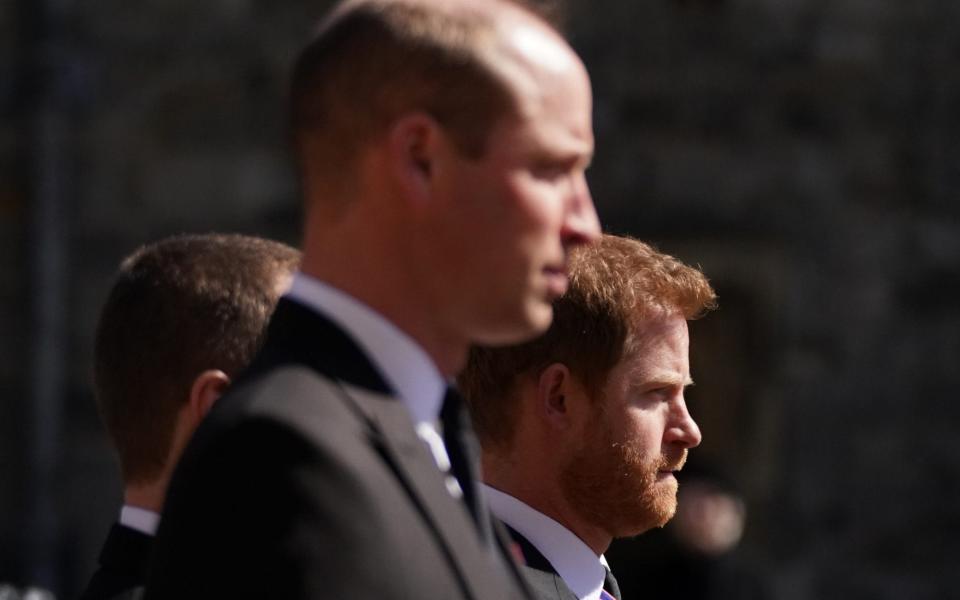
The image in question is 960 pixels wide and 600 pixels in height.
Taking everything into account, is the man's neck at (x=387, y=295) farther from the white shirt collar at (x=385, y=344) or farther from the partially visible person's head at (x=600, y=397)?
the partially visible person's head at (x=600, y=397)

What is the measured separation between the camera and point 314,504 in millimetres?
1516

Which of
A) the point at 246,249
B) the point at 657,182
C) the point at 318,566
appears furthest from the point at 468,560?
the point at 657,182

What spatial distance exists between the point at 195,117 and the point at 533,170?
7726 mm

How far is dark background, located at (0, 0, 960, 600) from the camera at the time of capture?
354 inches

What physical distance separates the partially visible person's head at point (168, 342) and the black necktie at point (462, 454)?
968 mm

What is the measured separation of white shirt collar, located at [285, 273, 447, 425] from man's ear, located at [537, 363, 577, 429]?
1047 millimetres

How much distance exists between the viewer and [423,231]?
5.41 feet

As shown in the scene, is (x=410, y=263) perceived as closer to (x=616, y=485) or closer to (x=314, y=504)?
(x=314, y=504)

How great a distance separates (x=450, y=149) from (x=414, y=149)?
0.10ft

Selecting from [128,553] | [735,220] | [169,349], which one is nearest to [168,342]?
[169,349]

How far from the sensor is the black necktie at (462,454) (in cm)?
171

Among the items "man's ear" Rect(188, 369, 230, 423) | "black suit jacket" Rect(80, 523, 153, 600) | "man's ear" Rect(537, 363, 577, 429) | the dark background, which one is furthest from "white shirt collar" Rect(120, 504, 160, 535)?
the dark background

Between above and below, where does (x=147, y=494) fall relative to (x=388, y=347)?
below

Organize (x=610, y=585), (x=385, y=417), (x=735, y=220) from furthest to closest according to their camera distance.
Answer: (x=735, y=220) → (x=610, y=585) → (x=385, y=417)
